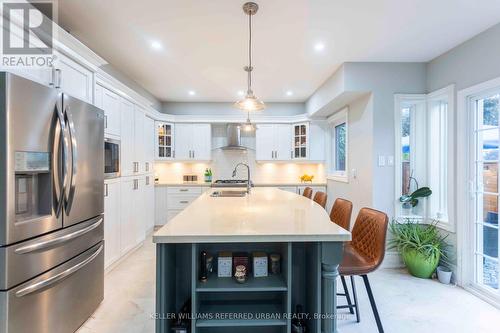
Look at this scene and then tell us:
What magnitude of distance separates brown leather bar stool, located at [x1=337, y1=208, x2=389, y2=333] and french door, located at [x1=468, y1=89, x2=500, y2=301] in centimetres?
152

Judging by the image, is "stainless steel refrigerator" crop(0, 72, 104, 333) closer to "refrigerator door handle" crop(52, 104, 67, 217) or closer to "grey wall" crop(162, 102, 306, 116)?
"refrigerator door handle" crop(52, 104, 67, 217)

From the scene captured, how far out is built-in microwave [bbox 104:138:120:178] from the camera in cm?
281

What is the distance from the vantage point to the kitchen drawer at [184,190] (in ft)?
16.6

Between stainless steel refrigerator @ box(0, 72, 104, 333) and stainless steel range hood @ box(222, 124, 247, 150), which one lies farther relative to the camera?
stainless steel range hood @ box(222, 124, 247, 150)

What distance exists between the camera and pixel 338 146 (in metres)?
4.88

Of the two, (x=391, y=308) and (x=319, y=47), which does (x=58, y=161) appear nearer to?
(x=319, y=47)

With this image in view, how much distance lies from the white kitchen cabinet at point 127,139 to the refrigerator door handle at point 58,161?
1.56 metres

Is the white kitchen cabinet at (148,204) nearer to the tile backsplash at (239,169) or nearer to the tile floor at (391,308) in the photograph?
the tile backsplash at (239,169)

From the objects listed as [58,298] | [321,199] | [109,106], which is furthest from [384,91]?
[58,298]

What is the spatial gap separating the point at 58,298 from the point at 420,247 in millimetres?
3396

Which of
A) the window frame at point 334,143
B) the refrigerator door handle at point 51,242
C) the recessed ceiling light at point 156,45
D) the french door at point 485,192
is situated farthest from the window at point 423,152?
the refrigerator door handle at point 51,242

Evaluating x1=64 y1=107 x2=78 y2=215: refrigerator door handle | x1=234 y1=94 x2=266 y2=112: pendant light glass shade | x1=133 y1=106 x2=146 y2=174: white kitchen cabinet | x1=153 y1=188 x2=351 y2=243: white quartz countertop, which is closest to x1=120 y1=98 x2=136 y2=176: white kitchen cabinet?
x1=133 y1=106 x2=146 y2=174: white kitchen cabinet

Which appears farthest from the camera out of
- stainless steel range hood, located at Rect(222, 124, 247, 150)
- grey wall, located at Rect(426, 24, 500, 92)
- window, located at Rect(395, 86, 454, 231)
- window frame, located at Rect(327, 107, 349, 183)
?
stainless steel range hood, located at Rect(222, 124, 247, 150)

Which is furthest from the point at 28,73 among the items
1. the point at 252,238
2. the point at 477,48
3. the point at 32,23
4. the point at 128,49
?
the point at 477,48
